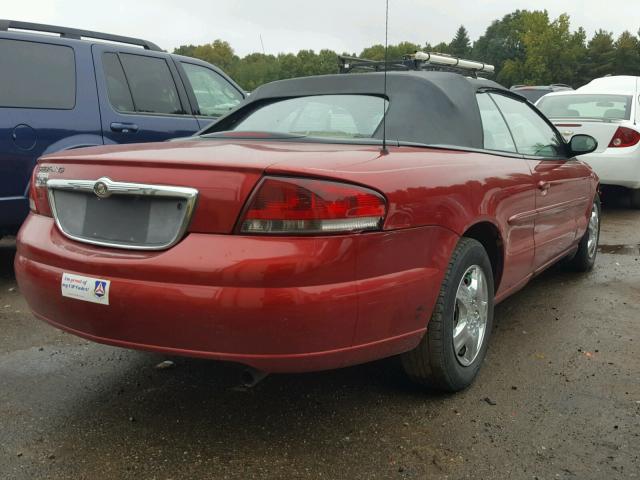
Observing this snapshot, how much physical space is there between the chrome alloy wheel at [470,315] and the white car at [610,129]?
5106 mm

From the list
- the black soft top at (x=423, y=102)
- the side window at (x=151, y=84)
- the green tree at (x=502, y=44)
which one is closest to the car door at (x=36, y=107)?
the side window at (x=151, y=84)

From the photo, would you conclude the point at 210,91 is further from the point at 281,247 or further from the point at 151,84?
the point at 281,247

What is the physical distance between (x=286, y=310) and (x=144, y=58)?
4355 millimetres

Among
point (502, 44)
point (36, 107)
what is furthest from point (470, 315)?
point (502, 44)

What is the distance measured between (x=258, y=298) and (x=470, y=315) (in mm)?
1273

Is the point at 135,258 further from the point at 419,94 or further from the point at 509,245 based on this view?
the point at 509,245

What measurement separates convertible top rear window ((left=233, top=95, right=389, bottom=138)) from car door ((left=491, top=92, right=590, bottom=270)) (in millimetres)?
944

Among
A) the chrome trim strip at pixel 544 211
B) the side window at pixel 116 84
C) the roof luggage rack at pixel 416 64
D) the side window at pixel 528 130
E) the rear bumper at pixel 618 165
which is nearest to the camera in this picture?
the chrome trim strip at pixel 544 211

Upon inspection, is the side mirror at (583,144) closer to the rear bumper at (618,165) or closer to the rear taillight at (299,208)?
the rear taillight at (299,208)

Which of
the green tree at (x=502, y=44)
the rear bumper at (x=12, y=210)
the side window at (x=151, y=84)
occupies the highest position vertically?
the green tree at (x=502, y=44)

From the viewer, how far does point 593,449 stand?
2418 millimetres

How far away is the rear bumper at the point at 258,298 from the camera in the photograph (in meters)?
2.10

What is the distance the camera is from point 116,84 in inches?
210

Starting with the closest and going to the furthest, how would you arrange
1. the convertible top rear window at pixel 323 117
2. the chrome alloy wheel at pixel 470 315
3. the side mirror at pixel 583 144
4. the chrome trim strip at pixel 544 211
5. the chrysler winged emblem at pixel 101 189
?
the chrysler winged emblem at pixel 101 189, the chrome alloy wheel at pixel 470 315, the convertible top rear window at pixel 323 117, the chrome trim strip at pixel 544 211, the side mirror at pixel 583 144
